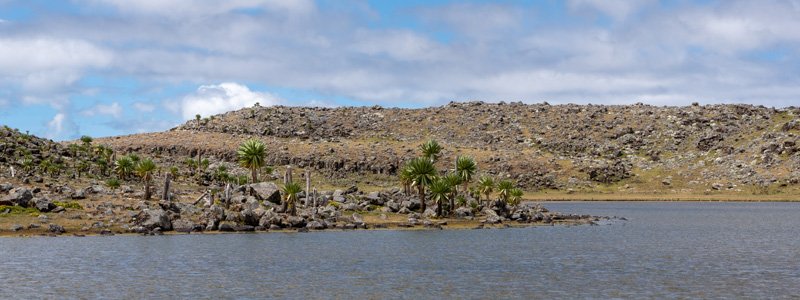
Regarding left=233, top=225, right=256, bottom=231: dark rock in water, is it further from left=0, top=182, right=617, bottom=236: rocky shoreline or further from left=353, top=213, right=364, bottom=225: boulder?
left=353, top=213, right=364, bottom=225: boulder

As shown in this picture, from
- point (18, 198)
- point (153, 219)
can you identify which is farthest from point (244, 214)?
point (18, 198)

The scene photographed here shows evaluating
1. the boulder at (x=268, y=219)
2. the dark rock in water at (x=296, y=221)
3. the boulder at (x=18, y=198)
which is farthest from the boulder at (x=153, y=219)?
the dark rock in water at (x=296, y=221)

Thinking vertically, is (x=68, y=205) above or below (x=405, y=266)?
above

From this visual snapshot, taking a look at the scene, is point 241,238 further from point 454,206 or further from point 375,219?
point 454,206

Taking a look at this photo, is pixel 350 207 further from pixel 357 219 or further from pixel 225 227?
pixel 225 227

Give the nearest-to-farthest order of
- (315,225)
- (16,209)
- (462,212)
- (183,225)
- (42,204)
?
(183,225), (16,209), (42,204), (315,225), (462,212)

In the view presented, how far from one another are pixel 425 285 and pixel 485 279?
4567 mm

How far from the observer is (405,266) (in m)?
47.5

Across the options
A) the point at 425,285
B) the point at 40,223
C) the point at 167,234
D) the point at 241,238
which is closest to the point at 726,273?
the point at 425,285

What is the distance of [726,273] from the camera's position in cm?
4347

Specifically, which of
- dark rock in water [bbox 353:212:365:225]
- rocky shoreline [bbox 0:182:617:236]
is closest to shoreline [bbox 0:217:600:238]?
rocky shoreline [bbox 0:182:617:236]

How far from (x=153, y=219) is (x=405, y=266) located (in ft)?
106

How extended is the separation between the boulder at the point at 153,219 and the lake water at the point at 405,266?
2965mm

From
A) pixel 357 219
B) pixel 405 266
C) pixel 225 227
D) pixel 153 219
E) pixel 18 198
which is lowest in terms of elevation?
pixel 405 266
